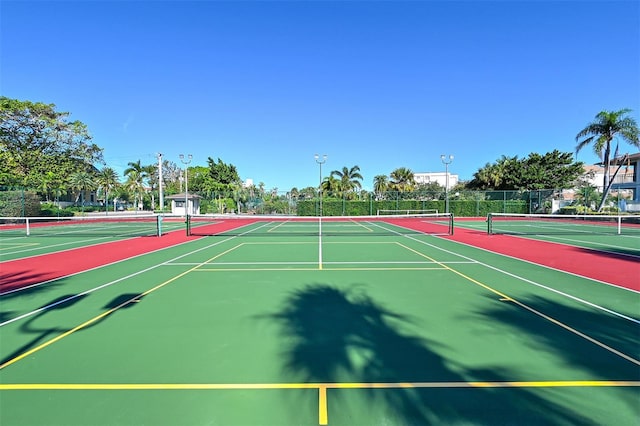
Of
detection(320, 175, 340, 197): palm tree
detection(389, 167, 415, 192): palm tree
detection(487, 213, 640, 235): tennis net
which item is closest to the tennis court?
detection(487, 213, 640, 235): tennis net

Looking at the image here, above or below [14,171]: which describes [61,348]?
below

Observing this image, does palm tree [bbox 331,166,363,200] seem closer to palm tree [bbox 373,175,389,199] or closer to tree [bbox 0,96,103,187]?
palm tree [bbox 373,175,389,199]

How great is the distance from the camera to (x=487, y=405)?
3238 mm

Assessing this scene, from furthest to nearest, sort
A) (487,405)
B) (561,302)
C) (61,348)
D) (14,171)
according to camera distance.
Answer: (14,171)
(561,302)
(61,348)
(487,405)

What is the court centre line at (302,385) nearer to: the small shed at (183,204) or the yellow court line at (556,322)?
the yellow court line at (556,322)

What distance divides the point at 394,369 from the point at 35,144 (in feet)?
178

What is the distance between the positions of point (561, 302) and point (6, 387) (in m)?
8.80

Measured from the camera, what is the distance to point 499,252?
13.1 metres

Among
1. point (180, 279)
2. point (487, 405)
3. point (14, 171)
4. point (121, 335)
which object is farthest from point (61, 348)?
point (14, 171)

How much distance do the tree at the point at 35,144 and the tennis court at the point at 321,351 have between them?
41632 millimetres

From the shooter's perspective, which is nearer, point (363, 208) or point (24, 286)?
point (24, 286)

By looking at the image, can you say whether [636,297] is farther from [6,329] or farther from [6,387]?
[6,329]

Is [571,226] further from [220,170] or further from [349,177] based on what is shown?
[220,170]

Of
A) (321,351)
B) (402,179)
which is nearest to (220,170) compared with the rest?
(402,179)
